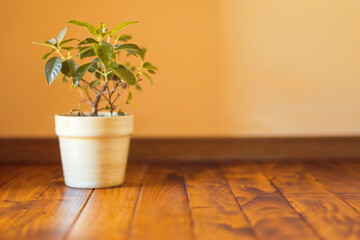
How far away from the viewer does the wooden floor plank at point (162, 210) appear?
1025mm

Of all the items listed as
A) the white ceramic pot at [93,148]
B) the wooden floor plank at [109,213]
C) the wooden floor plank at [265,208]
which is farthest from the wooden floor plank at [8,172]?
Answer: the wooden floor plank at [265,208]

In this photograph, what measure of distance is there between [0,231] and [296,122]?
141 cm

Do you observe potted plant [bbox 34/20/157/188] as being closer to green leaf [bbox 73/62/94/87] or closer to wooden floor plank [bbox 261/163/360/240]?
green leaf [bbox 73/62/94/87]

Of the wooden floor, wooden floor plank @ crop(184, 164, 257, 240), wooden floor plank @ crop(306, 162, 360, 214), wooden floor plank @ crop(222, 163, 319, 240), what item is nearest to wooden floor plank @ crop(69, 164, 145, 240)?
the wooden floor

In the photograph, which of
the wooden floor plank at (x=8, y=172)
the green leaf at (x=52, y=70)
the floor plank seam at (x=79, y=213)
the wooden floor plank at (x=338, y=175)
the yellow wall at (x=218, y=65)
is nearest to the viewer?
the floor plank seam at (x=79, y=213)

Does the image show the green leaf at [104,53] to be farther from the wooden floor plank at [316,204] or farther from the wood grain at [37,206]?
the wooden floor plank at [316,204]

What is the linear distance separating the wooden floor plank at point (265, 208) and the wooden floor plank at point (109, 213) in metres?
0.33

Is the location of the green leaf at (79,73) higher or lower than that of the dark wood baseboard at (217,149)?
higher

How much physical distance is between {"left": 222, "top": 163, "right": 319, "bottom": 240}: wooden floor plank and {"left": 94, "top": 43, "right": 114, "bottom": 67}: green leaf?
599mm

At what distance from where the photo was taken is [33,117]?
6.34 feet

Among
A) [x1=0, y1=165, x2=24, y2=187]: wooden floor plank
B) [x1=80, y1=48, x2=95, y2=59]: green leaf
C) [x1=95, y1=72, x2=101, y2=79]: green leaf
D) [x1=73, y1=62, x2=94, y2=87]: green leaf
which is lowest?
[x1=0, y1=165, x2=24, y2=187]: wooden floor plank

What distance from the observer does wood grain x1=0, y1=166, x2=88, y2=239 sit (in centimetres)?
104

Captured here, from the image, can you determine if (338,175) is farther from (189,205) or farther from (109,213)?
(109,213)

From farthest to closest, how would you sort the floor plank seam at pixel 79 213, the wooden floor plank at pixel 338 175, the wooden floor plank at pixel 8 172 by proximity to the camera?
the wooden floor plank at pixel 8 172
the wooden floor plank at pixel 338 175
the floor plank seam at pixel 79 213
